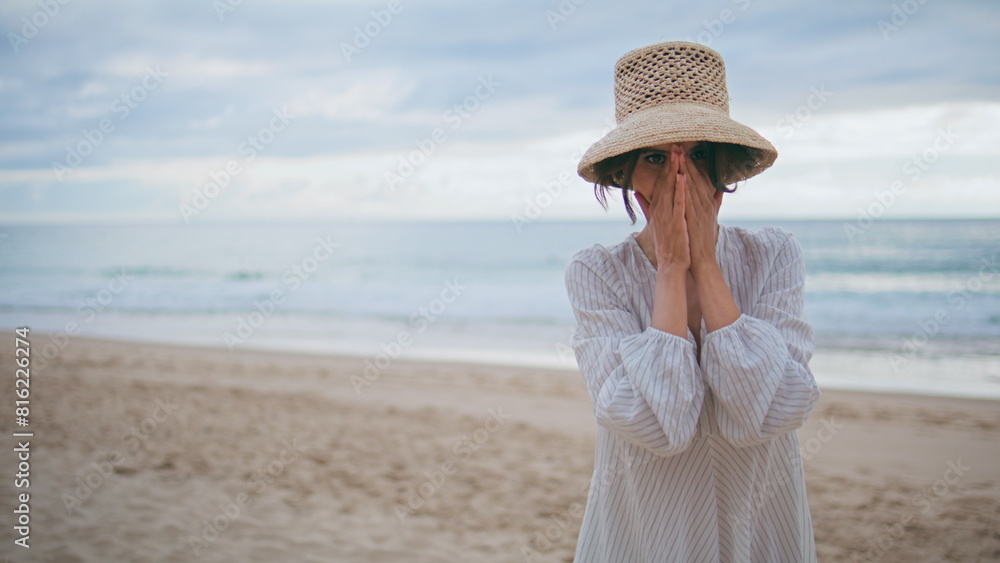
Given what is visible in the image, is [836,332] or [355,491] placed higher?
[836,332]

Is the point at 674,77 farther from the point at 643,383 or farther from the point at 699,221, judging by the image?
the point at 643,383

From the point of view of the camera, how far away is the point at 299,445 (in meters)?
6.40

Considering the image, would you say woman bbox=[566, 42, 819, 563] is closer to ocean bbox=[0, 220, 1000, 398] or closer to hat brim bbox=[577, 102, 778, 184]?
hat brim bbox=[577, 102, 778, 184]

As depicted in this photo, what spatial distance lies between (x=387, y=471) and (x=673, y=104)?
4.94 meters

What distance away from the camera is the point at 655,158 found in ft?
5.07

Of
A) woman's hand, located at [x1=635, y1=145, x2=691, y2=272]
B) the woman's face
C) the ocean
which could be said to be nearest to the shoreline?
the ocean

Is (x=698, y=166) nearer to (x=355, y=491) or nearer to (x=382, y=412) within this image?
(x=355, y=491)

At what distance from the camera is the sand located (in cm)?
432

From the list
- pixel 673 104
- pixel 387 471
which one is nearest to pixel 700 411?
pixel 673 104

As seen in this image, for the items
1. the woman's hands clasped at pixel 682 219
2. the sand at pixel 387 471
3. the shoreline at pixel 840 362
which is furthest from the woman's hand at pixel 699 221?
the shoreline at pixel 840 362

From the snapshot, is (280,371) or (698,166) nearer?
(698,166)

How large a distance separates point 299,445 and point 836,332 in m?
11.5

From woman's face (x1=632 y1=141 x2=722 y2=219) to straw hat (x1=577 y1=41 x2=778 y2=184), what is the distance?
0.06m

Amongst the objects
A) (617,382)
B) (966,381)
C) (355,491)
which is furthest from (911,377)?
(617,382)
